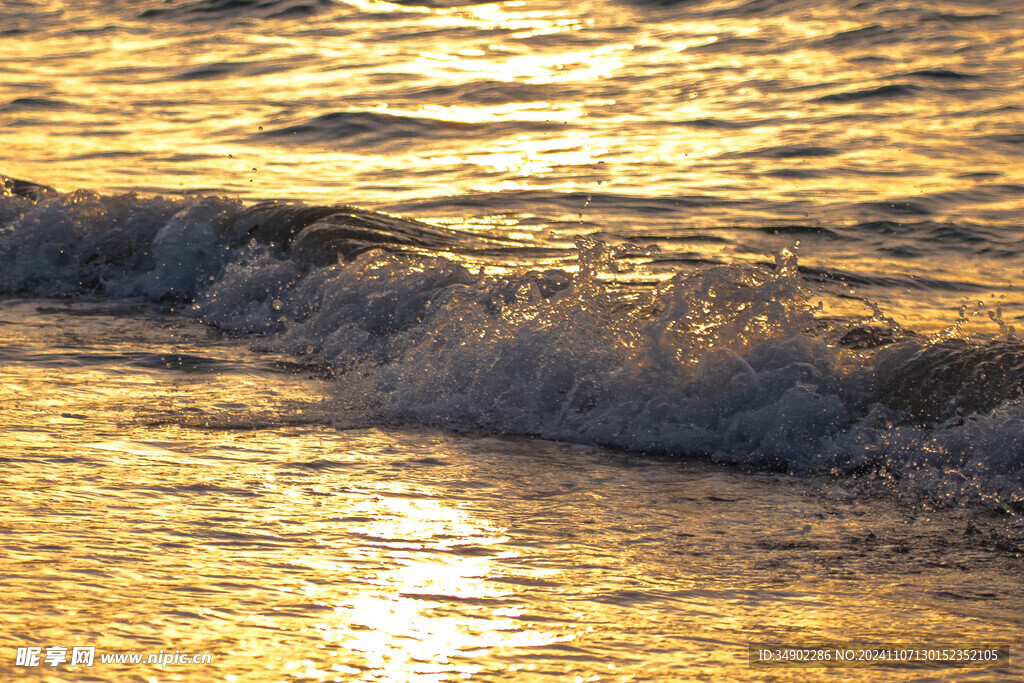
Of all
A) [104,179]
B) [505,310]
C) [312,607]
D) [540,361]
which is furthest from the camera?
[104,179]

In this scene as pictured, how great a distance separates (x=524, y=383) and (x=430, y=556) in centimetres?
174

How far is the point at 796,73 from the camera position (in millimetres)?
11773

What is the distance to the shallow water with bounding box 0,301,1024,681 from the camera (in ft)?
8.29

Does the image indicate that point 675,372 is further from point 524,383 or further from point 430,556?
point 430,556

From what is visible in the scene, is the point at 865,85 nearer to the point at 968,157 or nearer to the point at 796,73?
the point at 796,73

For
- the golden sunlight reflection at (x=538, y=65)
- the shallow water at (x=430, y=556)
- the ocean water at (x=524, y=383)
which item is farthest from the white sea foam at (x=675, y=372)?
the golden sunlight reflection at (x=538, y=65)

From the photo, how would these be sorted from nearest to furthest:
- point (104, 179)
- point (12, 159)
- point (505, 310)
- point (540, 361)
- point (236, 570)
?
point (236, 570), point (540, 361), point (505, 310), point (104, 179), point (12, 159)

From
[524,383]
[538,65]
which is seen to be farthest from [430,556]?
[538,65]

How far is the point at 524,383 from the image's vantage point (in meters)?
4.74

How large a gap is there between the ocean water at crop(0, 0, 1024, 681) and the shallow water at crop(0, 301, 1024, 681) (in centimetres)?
1

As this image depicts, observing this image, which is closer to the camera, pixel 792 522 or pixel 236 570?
pixel 236 570

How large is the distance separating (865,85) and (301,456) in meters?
8.50

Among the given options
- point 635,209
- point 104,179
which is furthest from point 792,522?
point 104,179

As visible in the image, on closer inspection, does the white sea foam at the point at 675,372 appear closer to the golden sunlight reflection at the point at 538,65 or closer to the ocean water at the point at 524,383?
the ocean water at the point at 524,383
